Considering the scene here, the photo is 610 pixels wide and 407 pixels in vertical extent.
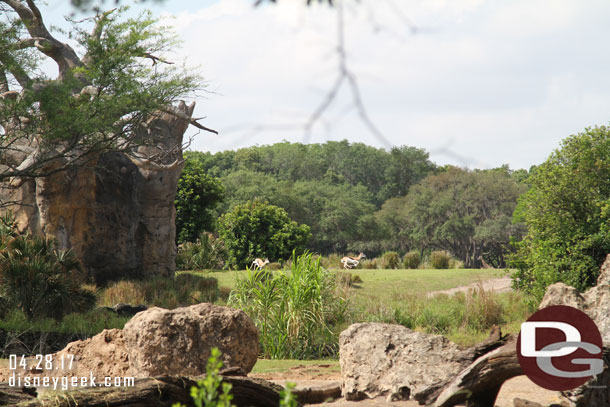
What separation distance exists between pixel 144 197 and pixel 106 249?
2.00 meters

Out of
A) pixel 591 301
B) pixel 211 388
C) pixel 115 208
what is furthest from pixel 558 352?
pixel 115 208

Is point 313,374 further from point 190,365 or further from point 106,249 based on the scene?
point 106,249

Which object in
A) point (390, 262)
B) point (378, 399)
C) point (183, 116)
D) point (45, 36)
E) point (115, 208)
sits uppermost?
point (45, 36)

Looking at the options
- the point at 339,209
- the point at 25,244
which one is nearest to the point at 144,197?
the point at 25,244

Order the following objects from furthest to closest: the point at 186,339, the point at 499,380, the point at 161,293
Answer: the point at 161,293, the point at 186,339, the point at 499,380

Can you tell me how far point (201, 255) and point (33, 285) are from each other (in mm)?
11846

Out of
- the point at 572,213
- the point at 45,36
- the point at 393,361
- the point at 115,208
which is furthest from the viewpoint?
the point at 115,208

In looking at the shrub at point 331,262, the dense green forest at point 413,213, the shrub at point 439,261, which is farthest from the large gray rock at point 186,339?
the dense green forest at point 413,213

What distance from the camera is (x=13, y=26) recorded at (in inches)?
556

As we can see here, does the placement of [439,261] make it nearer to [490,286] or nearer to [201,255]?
[490,286]

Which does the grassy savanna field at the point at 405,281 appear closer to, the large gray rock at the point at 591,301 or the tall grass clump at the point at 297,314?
the tall grass clump at the point at 297,314

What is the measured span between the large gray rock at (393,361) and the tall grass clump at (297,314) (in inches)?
134

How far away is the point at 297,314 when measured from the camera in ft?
33.9

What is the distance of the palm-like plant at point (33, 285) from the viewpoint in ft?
39.1
